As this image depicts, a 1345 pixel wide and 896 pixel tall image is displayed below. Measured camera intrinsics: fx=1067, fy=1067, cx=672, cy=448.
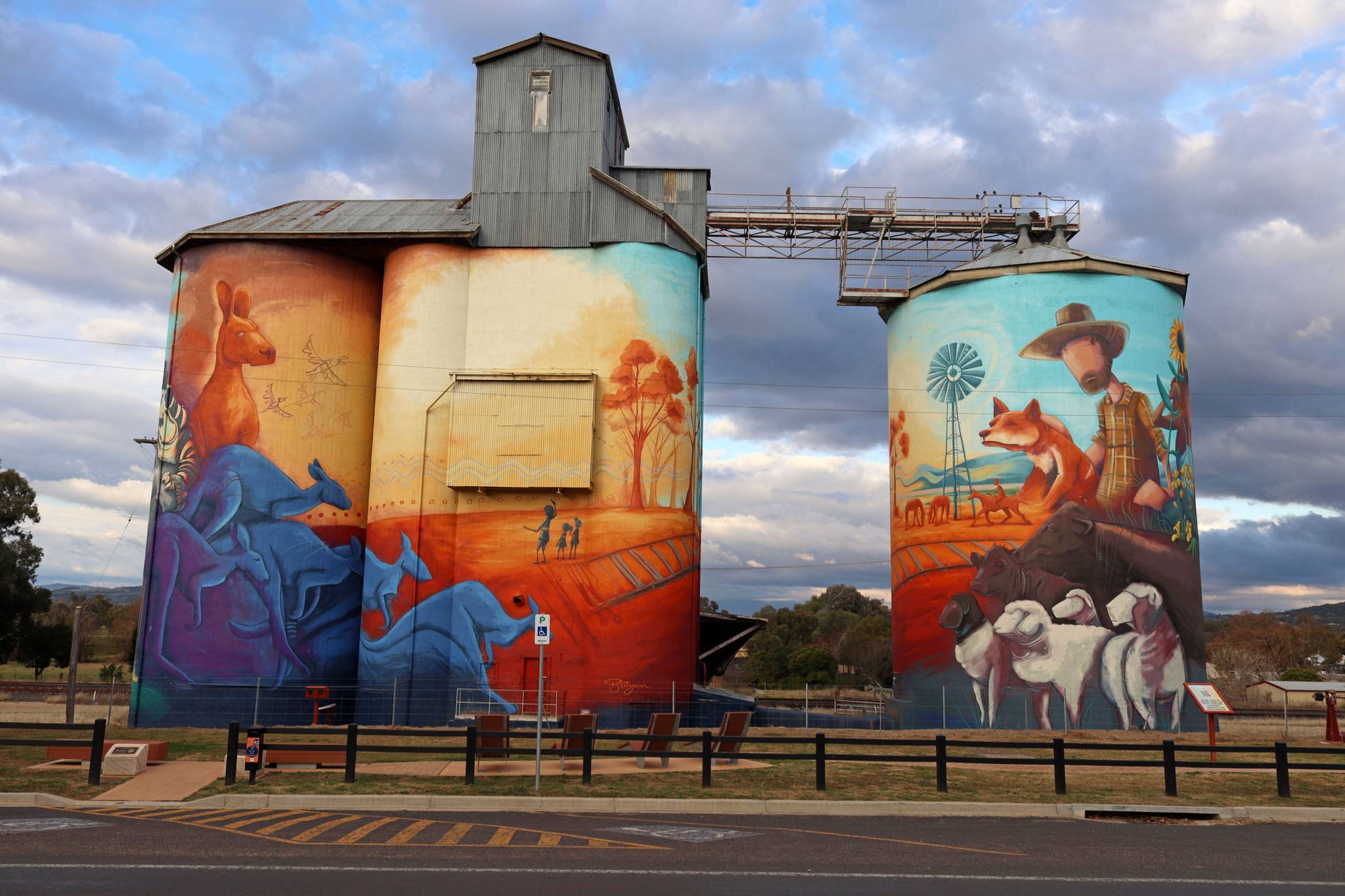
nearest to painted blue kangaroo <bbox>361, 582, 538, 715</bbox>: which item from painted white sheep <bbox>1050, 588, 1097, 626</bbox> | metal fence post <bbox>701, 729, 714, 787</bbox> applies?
metal fence post <bbox>701, 729, 714, 787</bbox>

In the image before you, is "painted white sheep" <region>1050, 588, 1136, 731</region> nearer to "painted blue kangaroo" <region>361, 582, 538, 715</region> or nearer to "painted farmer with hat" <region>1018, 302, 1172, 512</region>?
"painted farmer with hat" <region>1018, 302, 1172, 512</region>

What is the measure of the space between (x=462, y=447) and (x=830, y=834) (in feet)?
76.5

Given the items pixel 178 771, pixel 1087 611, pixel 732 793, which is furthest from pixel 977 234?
pixel 178 771

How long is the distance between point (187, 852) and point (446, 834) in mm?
Answer: 3050

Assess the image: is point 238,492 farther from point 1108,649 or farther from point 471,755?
point 1108,649

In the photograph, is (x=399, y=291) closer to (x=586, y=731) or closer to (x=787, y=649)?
(x=586, y=731)

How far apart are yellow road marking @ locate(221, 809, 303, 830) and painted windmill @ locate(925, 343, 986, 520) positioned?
27.2 meters

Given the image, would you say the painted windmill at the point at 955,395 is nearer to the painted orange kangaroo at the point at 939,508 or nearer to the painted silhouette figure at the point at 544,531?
the painted orange kangaroo at the point at 939,508

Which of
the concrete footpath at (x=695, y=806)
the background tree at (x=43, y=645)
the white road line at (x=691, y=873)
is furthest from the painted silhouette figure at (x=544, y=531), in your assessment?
the background tree at (x=43, y=645)

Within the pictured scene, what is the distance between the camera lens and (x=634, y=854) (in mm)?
12297

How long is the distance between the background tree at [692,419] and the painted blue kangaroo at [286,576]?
1212 cm

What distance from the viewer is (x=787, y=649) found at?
277ft

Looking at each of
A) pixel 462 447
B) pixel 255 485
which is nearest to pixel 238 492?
pixel 255 485

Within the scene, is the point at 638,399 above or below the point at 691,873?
above
